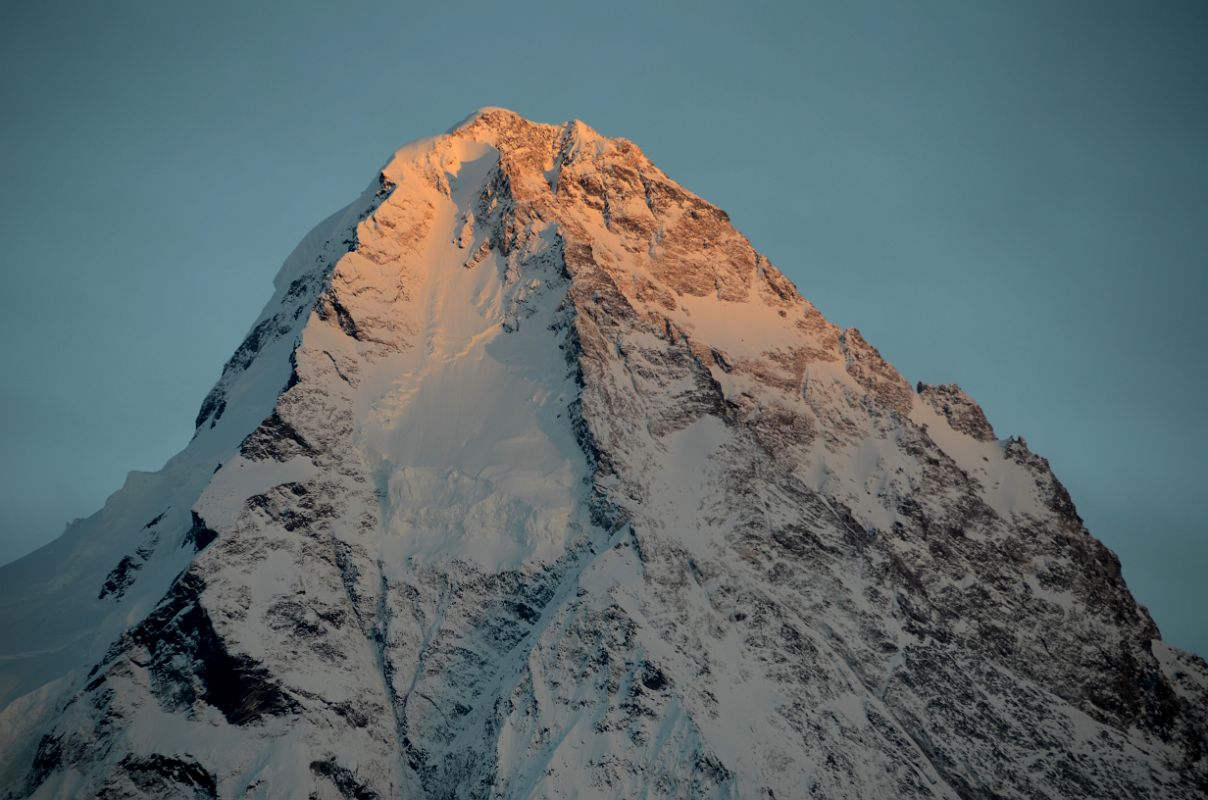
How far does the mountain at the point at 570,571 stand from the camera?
11312 cm

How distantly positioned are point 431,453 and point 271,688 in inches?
1397

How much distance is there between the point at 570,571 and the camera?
126562 mm

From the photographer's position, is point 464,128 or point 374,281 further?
point 464,128

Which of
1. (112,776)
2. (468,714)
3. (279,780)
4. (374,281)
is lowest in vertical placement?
(112,776)

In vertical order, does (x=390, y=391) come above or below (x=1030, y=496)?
below

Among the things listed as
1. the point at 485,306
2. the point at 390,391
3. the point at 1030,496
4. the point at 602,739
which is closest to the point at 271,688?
the point at 602,739

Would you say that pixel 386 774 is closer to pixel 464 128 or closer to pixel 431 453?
pixel 431 453

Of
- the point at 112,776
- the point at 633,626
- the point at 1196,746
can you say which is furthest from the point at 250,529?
the point at 1196,746

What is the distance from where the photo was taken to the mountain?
113125mm

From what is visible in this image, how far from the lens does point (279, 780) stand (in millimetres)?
108688

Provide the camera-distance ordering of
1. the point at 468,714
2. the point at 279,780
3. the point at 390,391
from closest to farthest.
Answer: the point at 279,780, the point at 468,714, the point at 390,391

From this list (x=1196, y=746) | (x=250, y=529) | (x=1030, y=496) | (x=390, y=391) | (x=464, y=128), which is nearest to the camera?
(x=250, y=529)

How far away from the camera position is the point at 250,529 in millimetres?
126875

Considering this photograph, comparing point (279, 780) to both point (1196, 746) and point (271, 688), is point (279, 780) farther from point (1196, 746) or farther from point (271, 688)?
point (1196, 746)
